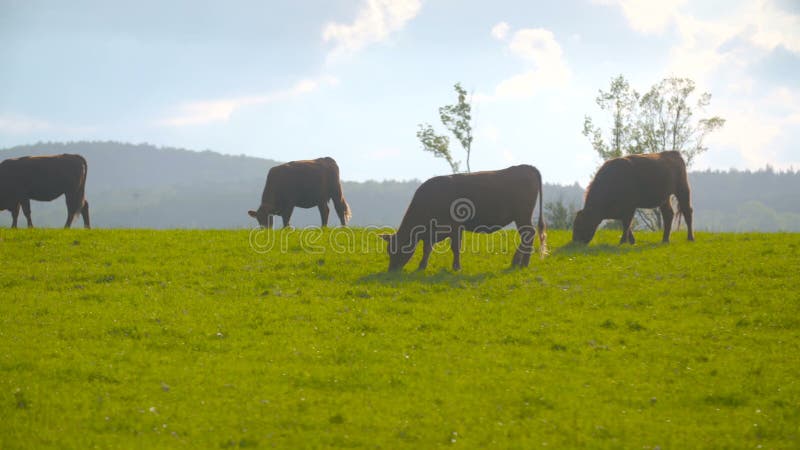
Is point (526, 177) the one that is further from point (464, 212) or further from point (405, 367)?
point (405, 367)

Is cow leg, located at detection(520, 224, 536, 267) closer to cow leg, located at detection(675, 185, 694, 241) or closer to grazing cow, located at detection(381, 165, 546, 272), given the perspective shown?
grazing cow, located at detection(381, 165, 546, 272)

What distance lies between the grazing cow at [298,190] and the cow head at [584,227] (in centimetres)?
1092

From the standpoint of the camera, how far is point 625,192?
2500cm

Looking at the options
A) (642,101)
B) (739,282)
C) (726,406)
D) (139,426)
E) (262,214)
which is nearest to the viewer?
(139,426)

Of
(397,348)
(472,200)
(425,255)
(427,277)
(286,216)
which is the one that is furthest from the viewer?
(286,216)

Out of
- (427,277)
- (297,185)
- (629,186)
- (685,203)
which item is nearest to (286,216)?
(297,185)

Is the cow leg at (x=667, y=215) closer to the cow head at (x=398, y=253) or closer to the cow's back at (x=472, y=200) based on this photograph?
the cow's back at (x=472, y=200)

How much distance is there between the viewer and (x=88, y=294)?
741 inches

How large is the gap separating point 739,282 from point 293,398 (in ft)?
42.7

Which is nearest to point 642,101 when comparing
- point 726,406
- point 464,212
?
point 464,212

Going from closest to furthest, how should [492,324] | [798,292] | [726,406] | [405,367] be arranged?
1. [726,406]
2. [405,367]
3. [492,324]
4. [798,292]

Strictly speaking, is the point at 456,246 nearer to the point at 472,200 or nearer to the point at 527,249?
the point at 472,200

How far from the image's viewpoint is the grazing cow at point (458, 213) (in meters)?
21.5

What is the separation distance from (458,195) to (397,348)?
804cm
